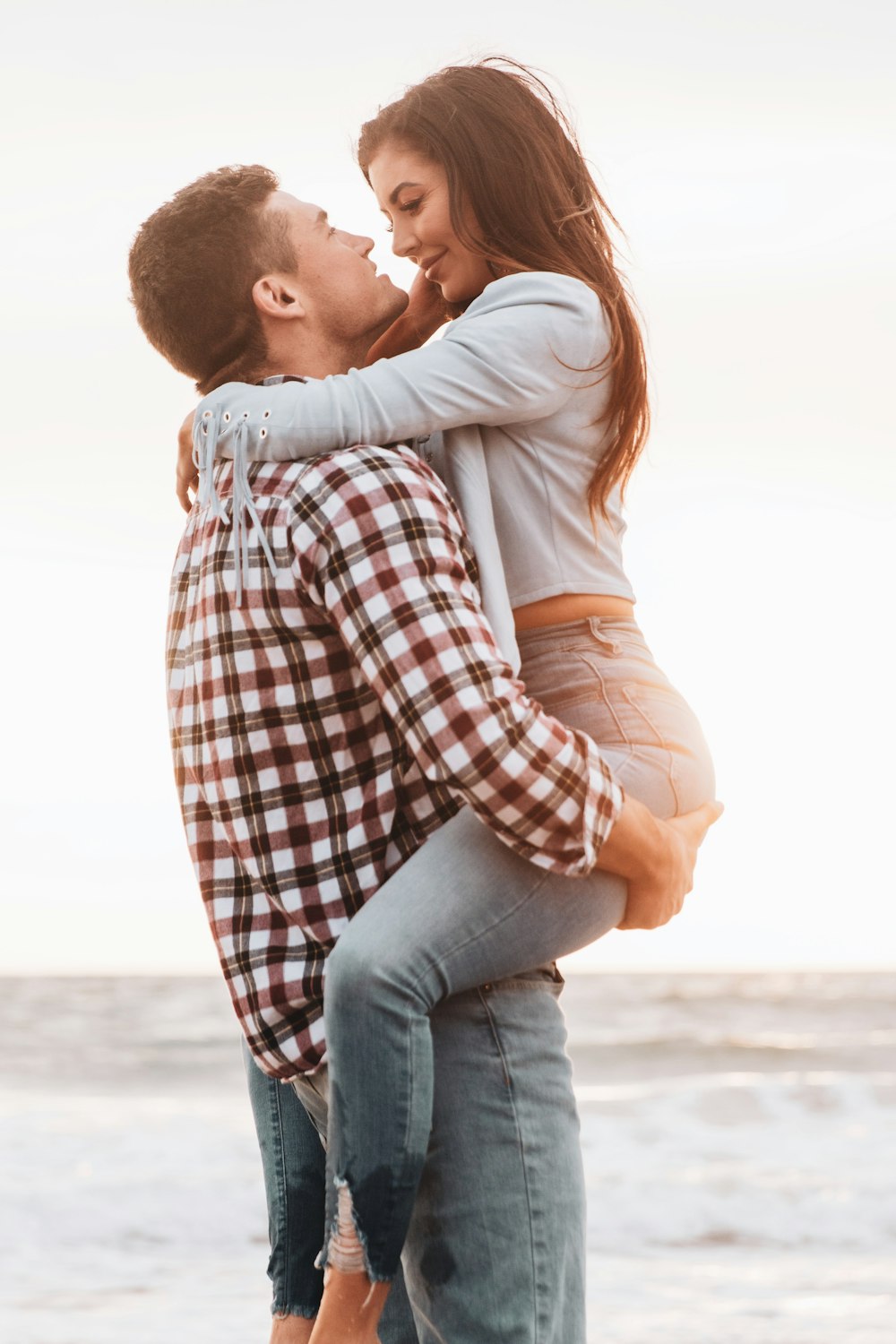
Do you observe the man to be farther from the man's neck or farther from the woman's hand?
the woman's hand

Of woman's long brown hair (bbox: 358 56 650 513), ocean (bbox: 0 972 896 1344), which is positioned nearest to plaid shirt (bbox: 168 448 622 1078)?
woman's long brown hair (bbox: 358 56 650 513)

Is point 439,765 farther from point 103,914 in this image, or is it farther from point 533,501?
point 103,914

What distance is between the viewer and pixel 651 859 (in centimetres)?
159

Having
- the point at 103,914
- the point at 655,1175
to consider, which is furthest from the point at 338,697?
the point at 103,914

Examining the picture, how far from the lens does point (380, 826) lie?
5.21ft

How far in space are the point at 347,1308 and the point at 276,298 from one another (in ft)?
4.40

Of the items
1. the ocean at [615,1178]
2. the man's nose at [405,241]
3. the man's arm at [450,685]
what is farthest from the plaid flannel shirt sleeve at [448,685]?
the ocean at [615,1178]

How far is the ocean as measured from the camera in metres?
5.17

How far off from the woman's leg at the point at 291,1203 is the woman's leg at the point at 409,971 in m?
0.41

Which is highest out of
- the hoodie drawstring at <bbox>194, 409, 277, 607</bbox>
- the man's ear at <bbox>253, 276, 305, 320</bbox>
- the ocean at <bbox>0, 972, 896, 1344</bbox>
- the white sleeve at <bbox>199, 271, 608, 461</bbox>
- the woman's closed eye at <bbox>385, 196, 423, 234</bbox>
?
the woman's closed eye at <bbox>385, 196, 423, 234</bbox>

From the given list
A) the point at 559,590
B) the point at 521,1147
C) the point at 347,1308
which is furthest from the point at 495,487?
the point at 347,1308

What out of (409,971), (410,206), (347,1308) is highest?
(410,206)

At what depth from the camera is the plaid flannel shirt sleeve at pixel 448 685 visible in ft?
4.71

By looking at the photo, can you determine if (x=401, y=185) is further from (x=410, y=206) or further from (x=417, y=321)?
(x=417, y=321)
